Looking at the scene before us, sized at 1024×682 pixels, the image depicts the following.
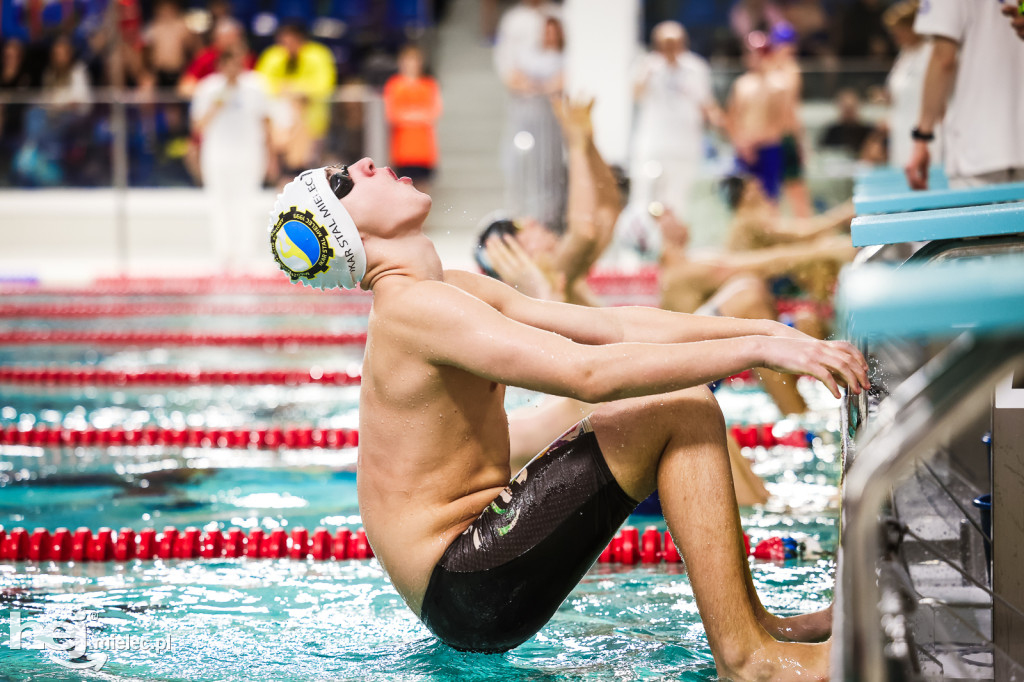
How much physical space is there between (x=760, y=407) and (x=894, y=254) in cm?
192

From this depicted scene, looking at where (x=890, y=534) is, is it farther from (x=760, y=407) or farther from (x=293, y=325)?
(x=293, y=325)

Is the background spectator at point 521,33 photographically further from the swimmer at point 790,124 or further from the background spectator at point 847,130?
the background spectator at point 847,130

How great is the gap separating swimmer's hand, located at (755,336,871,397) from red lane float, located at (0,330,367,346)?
561 centimetres

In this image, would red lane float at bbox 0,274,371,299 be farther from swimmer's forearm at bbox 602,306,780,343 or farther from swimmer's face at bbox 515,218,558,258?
swimmer's forearm at bbox 602,306,780,343

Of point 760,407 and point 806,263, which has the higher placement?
point 806,263

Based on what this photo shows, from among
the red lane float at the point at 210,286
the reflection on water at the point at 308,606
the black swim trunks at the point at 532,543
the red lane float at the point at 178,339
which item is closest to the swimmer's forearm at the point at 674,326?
the black swim trunks at the point at 532,543

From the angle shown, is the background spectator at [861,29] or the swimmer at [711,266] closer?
the swimmer at [711,266]

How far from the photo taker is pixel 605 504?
222cm

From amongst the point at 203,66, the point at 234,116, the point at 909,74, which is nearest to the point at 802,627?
the point at 909,74

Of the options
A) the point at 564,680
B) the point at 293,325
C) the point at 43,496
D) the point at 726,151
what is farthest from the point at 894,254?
the point at 726,151

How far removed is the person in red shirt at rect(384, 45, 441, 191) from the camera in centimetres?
1084

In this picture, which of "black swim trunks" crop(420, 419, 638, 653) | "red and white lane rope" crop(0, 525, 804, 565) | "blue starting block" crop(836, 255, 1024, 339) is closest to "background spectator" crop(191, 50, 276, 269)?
"red and white lane rope" crop(0, 525, 804, 565)

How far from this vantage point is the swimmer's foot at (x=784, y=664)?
2080 mm

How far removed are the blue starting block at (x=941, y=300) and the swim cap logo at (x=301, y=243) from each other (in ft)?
3.97
